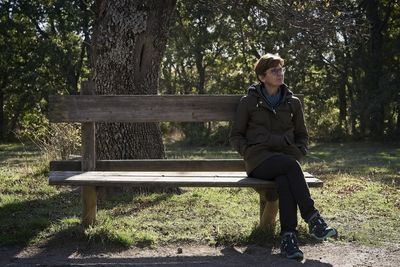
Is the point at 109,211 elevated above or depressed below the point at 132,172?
below

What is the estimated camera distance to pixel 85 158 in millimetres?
5301

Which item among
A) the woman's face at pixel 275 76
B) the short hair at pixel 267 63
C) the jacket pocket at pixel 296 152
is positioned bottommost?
the jacket pocket at pixel 296 152

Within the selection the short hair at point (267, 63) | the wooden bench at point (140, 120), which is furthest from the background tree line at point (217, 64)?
the short hair at point (267, 63)

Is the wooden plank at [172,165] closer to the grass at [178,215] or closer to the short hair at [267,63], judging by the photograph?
the grass at [178,215]

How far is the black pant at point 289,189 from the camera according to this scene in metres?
4.37

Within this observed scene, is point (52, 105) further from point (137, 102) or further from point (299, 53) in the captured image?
point (299, 53)

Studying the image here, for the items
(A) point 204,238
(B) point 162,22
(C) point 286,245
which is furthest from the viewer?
(B) point 162,22

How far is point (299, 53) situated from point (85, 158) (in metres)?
15.3

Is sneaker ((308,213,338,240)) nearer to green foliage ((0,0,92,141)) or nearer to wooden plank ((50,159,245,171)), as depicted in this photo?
wooden plank ((50,159,245,171))

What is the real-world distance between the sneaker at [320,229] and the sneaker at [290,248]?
18 cm

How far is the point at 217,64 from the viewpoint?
2412 centimetres

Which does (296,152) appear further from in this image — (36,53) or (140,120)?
(36,53)

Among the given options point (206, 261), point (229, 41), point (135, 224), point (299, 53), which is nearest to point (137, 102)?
point (135, 224)

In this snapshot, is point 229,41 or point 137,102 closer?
point 137,102
